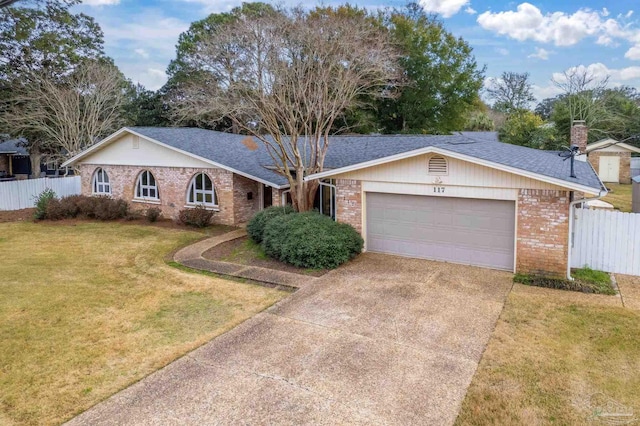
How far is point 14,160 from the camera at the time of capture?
39.0 m

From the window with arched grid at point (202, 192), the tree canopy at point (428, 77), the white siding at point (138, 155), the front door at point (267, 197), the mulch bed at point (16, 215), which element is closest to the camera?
the window with arched grid at point (202, 192)

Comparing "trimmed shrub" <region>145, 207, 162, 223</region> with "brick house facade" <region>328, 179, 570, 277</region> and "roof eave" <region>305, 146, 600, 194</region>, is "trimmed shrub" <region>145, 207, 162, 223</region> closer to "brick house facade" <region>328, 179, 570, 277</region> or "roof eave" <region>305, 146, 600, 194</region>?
"roof eave" <region>305, 146, 600, 194</region>

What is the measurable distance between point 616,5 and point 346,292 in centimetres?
2005

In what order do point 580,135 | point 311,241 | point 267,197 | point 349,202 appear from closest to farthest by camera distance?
point 311,241
point 349,202
point 580,135
point 267,197

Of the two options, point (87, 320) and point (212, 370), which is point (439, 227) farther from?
point (87, 320)

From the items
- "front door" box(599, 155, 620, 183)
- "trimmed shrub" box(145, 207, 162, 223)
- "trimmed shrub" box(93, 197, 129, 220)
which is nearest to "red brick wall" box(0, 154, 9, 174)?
"trimmed shrub" box(93, 197, 129, 220)

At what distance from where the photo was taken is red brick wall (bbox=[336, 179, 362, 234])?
13.0 metres

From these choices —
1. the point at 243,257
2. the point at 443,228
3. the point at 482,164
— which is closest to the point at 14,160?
the point at 243,257

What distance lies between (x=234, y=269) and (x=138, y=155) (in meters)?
10.9

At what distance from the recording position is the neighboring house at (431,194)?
10.4m

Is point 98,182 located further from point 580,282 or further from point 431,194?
point 580,282

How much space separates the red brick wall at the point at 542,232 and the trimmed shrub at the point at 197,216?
1189 cm

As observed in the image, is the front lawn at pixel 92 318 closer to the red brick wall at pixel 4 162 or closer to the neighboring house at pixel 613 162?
the red brick wall at pixel 4 162

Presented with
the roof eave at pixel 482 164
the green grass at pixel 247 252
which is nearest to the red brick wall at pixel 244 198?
the green grass at pixel 247 252
